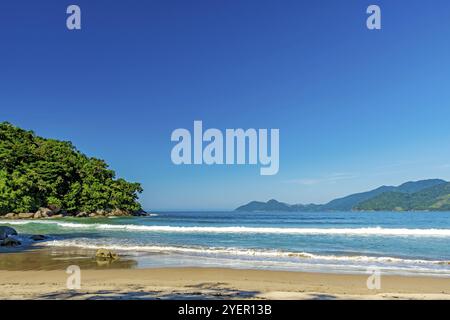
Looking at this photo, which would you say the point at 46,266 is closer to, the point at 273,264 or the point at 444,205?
the point at 273,264

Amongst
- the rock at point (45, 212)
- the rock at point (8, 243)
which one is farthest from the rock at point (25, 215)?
the rock at point (8, 243)

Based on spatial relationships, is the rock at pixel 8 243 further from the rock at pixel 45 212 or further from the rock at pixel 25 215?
the rock at pixel 45 212

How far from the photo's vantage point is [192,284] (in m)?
10.2

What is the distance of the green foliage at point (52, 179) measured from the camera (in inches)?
2667

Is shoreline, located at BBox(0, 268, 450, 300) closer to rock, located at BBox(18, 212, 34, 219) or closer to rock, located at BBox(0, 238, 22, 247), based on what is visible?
rock, located at BBox(0, 238, 22, 247)

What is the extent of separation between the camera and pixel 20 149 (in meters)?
74.5

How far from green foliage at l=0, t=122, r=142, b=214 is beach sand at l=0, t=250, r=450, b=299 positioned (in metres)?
62.2

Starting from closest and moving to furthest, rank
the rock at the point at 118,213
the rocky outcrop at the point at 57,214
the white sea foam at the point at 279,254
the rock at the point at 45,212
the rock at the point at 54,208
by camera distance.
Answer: the white sea foam at the point at 279,254 < the rocky outcrop at the point at 57,214 < the rock at the point at 45,212 < the rock at the point at 54,208 < the rock at the point at 118,213

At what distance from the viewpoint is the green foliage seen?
67.8 metres

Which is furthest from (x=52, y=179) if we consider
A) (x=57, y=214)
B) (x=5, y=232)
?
(x=5, y=232)

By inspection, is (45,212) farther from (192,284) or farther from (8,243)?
(192,284)

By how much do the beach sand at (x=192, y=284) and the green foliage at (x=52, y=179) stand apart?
6218cm

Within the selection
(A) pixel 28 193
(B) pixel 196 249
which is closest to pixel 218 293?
(B) pixel 196 249

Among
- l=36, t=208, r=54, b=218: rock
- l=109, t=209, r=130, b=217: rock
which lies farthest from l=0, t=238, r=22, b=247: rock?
l=109, t=209, r=130, b=217: rock
